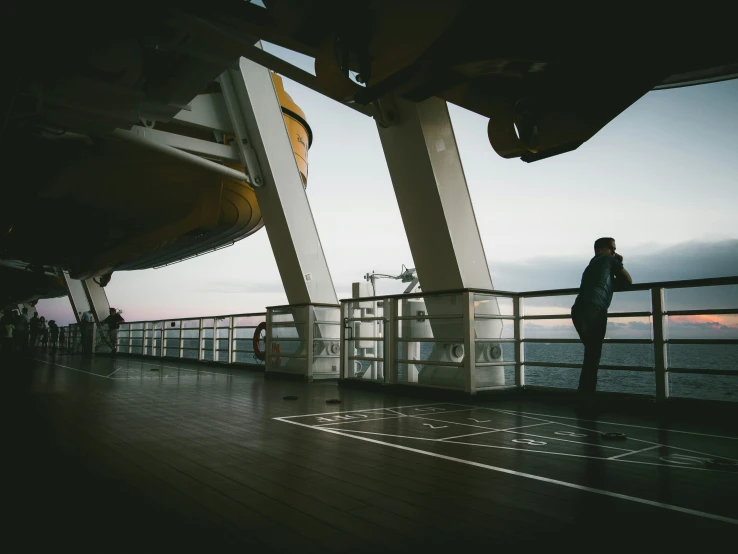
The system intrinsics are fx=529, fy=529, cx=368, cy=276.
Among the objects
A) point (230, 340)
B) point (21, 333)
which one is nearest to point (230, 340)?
point (230, 340)

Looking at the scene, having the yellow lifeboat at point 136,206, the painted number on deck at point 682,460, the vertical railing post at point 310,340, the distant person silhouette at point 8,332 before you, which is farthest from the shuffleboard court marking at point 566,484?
the distant person silhouette at point 8,332

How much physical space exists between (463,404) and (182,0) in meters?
4.92

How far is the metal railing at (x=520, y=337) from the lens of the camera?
16.6 ft

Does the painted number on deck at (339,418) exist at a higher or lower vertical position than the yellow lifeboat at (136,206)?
lower

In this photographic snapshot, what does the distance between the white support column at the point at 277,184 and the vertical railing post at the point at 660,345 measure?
596cm

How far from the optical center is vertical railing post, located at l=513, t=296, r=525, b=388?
6.82 m

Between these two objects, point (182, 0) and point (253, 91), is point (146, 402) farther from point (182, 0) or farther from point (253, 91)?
point (253, 91)

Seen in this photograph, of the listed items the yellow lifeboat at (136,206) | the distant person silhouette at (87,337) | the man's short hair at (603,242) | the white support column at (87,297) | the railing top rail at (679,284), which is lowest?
the distant person silhouette at (87,337)

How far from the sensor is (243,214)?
21.1m

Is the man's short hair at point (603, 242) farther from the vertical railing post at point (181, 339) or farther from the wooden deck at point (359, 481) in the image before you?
the vertical railing post at point (181, 339)

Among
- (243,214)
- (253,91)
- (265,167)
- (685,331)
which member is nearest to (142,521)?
(685,331)

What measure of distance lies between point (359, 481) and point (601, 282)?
12.4ft

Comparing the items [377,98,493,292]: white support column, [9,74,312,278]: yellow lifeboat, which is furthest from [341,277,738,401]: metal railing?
[9,74,312,278]: yellow lifeboat

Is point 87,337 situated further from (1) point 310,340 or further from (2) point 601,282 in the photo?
(2) point 601,282
